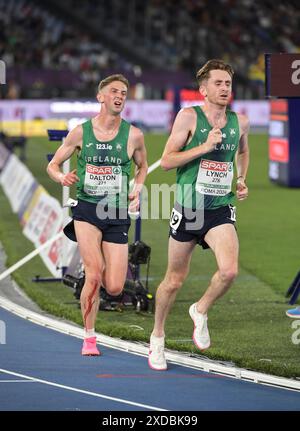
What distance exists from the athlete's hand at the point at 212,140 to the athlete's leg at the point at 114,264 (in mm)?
1378

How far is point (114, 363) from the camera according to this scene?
990 cm

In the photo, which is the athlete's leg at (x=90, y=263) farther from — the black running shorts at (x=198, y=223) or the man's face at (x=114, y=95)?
the man's face at (x=114, y=95)

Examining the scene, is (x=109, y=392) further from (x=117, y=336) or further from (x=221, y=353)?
(x=117, y=336)

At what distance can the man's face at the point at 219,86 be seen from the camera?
9430 mm

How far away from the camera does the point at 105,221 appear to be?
10023 mm

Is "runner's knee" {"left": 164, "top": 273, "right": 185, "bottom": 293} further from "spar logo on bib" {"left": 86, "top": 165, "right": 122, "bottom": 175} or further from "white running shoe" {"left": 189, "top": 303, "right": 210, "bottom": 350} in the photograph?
"spar logo on bib" {"left": 86, "top": 165, "right": 122, "bottom": 175}

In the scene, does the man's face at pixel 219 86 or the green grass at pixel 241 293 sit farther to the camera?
the green grass at pixel 241 293

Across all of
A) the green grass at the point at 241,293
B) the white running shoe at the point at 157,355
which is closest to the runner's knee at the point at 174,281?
the white running shoe at the point at 157,355

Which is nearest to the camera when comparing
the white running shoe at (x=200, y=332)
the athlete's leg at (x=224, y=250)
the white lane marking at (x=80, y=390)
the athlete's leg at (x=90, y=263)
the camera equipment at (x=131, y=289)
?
the white lane marking at (x=80, y=390)

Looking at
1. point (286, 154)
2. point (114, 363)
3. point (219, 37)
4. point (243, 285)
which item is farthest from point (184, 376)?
point (219, 37)

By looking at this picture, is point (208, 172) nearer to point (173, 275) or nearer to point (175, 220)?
point (175, 220)

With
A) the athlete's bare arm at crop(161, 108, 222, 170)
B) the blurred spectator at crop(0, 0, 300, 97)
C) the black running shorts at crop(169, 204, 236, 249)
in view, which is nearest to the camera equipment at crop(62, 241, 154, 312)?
the black running shorts at crop(169, 204, 236, 249)

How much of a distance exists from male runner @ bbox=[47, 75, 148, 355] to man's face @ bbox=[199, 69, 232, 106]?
82 centimetres

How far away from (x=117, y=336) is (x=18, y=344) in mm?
930
